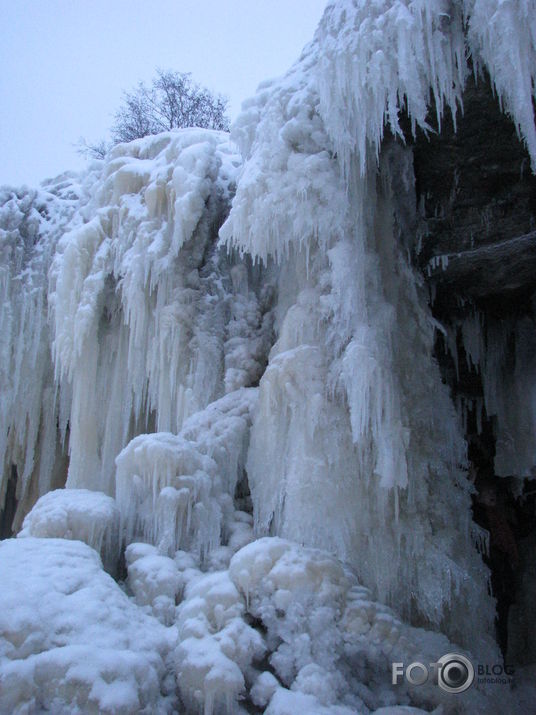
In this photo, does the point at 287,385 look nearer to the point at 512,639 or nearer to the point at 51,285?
the point at 512,639

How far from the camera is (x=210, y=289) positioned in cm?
612

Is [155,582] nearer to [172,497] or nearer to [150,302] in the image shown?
[172,497]

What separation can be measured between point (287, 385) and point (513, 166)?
2.36 m

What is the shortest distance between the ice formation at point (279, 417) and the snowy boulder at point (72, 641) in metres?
0.01

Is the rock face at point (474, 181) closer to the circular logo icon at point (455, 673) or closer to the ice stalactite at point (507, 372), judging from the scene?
the ice stalactite at point (507, 372)

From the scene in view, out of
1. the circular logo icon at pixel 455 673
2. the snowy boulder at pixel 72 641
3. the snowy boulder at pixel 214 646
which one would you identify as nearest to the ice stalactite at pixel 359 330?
the circular logo icon at pixel 455 673

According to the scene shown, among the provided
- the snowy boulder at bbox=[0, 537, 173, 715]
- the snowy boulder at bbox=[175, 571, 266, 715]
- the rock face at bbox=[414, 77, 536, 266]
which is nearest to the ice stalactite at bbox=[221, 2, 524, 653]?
the rock face at bbox=[414, 77, 536, 266]

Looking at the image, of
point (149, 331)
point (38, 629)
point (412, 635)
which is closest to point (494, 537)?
point (412, 635)

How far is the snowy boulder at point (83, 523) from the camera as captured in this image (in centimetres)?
411

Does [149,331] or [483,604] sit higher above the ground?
[149,331]

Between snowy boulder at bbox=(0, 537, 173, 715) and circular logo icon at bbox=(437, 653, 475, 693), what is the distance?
5.09ft

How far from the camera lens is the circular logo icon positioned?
342 cm
